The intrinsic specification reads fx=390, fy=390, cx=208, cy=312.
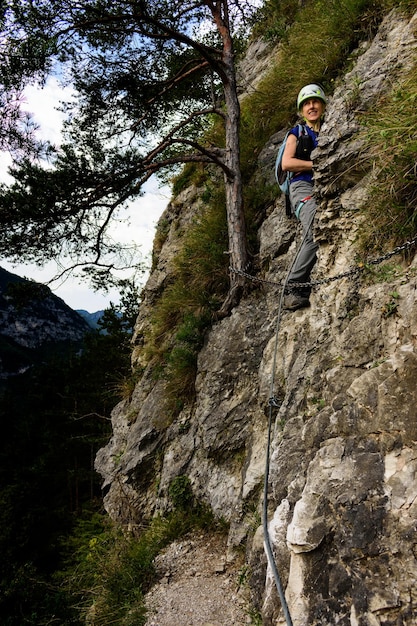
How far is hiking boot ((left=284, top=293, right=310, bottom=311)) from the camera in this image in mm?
4832

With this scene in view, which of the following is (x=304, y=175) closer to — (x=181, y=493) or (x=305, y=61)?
(x=305, y=61)

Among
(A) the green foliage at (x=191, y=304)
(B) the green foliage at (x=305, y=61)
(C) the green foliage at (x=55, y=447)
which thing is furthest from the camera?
(C) the green foliage at (x=55, y=447)

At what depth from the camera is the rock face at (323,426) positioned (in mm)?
2041

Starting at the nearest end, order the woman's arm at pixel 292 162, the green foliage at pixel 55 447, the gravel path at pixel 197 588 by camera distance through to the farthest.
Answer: the gravel path at pixel 197 588
the woman's arm at pixel 292 162
the green foliage at pixel 55 447

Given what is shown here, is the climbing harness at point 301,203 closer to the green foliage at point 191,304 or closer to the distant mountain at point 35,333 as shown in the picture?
the green foliage at point 191,304

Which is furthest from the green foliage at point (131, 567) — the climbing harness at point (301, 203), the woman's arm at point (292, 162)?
the woman's arm at point (292, 162)

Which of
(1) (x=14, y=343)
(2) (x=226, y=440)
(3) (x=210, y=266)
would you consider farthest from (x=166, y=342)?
(1) (x=14, y=343)

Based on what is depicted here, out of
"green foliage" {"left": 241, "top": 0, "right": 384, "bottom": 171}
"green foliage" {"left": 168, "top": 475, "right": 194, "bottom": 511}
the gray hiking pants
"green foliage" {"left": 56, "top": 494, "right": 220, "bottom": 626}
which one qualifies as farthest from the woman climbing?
"green foliage" {"left": 56, "top": 494, "right": 220, "bottom": 626}

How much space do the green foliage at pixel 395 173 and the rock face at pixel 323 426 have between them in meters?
0.39

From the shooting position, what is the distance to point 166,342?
310 inches

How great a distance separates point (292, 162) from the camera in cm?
456

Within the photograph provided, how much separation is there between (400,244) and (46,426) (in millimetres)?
27906

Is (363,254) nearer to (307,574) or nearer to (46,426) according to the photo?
(307,574)

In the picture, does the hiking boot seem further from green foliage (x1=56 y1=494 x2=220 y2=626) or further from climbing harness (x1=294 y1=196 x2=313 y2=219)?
green foliage (x1=56 y1=494 x2=220 y2=626)
